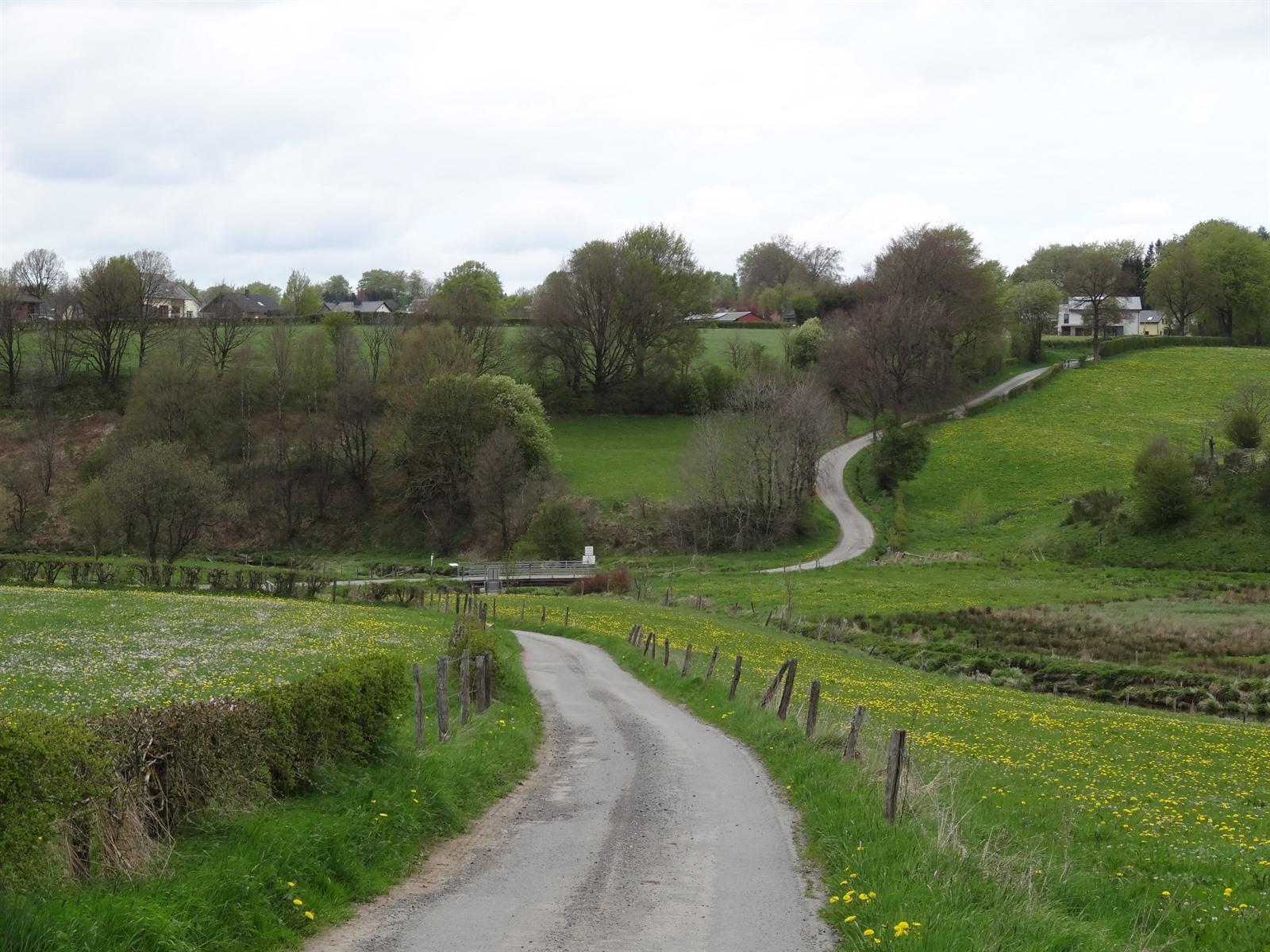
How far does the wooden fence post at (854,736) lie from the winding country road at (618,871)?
4.55 feet

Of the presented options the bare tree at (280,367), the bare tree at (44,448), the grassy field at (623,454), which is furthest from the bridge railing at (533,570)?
the bare tree at (44,448)

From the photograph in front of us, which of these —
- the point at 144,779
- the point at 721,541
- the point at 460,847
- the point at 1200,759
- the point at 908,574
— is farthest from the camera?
the point at 721,541

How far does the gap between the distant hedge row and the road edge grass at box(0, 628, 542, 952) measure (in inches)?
5302

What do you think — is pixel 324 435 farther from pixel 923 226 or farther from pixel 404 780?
pixel 404 780

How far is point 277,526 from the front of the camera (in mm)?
94875

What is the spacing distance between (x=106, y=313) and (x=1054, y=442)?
311ft

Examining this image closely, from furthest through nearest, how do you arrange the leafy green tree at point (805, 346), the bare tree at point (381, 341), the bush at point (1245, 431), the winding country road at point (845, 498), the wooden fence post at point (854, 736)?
Answer: the leafy green tree at point (805, 346) < the bare tree at point (381, 341) < the bush at point (1245, 431) < the winding country road at point (845, 498) < the wooden fence post at point (854, 736)

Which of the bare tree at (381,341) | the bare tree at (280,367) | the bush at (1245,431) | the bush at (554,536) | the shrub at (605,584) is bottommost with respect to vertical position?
the shrub at (605,584)

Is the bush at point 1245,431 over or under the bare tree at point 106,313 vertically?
under

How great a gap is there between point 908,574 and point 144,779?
208 ft

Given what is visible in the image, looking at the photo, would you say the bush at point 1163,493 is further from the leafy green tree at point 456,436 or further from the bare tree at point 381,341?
the bare tree at point 381,341

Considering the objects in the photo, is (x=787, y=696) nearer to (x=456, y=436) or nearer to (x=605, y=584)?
(x=605, y=584)

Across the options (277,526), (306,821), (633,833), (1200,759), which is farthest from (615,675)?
(277,526)

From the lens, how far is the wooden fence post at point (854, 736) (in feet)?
58.1
